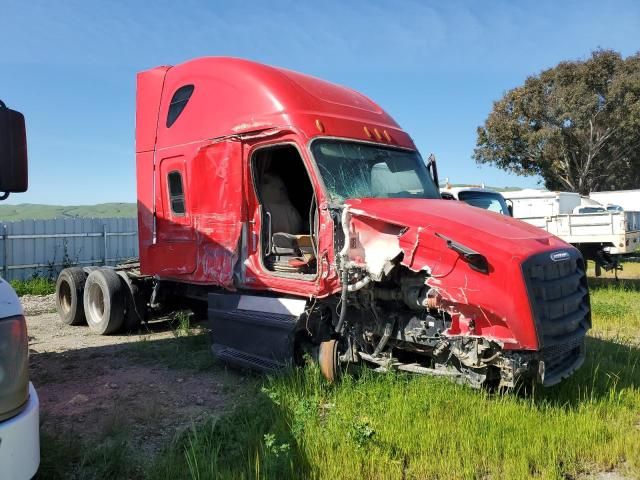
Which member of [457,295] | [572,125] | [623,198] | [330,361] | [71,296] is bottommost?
[330,361]

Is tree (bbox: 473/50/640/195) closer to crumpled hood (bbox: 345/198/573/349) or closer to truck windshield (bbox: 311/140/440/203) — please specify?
truck windshield (bbox: 311/140/440/203)

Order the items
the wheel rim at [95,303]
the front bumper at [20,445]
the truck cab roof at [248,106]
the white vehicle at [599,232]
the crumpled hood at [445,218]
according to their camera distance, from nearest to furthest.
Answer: the front bumper at [20,445] → the crumpled hood at [445,218] → the truck cab roof at [248,106] → the wheel rim at [95,303] → the white vehicle at [599,232]

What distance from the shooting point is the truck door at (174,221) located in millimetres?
6656

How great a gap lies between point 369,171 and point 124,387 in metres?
3.40

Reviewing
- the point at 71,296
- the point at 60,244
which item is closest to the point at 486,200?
the point at 71,296

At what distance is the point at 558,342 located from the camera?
4.32 metres

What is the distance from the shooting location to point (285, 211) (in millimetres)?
6594

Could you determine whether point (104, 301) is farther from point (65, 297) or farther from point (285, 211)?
point (285, 211)

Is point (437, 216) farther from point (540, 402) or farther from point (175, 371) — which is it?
point (175, 371)

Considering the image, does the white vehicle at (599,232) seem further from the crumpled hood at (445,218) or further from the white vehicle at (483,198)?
the crumpled hood at (445,218)

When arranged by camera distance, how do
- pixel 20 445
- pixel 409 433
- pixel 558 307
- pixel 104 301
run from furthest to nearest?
pixel 104 301
pixel 558 307
pixel 409 433
pixel 20 445

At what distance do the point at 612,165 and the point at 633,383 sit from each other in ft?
92.7

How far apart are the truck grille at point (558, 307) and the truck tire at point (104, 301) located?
19.7ft

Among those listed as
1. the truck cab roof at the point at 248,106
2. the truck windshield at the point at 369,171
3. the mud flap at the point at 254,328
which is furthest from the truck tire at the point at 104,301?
the truck windshield at the point at 369,171
